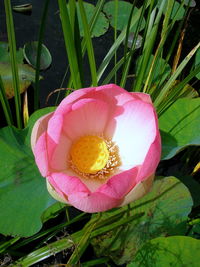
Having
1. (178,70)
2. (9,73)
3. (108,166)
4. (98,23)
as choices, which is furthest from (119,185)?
(98,23)

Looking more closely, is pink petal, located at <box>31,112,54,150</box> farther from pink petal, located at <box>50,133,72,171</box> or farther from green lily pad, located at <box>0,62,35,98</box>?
green lily pad, located at <box>0,62,35,98</box>

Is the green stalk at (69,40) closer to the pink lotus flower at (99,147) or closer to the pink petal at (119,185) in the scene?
the pink lotus flower at (99,147)

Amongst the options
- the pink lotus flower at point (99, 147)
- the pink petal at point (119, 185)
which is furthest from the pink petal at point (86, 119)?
the pink petal at point (119, 185)

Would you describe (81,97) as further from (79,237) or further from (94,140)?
(79,237)

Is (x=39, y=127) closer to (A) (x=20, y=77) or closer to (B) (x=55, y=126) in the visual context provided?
(B) (x=55, y=126)

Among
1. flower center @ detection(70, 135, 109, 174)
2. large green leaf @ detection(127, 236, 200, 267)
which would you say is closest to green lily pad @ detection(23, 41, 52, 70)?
flower center @ detection(70, 135, 109, 174)

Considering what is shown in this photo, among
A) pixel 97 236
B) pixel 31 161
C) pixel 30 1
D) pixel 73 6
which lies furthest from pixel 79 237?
pixel 30 1
